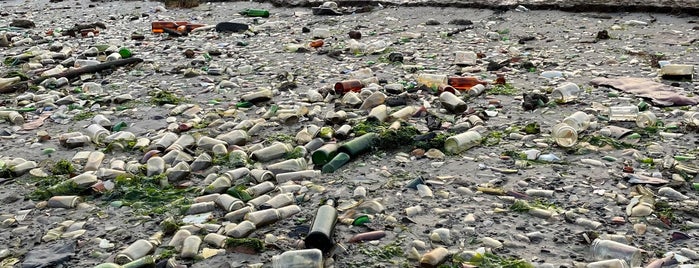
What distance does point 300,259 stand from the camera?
2113 millimetres

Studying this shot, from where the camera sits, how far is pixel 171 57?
5.30 meters

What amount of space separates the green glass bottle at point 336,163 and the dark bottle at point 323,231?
0.49 metres

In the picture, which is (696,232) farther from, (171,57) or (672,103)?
(171,57)

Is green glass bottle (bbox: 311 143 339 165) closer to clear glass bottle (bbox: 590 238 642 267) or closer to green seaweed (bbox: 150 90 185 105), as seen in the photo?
clear glass bottle (bbox: 590 238 642 267)

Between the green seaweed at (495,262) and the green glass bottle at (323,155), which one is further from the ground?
the green seaweed at (495,262)

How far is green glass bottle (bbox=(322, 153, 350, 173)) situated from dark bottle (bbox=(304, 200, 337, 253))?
0.49 metres

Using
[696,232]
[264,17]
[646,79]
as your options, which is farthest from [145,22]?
[696,232]

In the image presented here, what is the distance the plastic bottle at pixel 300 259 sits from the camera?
2.10 m

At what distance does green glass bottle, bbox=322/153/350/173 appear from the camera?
2900 millimetres

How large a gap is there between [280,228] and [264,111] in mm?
1498

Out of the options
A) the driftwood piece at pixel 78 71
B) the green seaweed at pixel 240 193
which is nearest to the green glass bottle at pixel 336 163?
the green seaweed at pixel 240 193

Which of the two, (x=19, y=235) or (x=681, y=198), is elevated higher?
(x=681, y=198)

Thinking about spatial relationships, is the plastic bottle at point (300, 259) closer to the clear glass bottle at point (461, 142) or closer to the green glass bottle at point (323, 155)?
the green glass bottle at point (323, 155)

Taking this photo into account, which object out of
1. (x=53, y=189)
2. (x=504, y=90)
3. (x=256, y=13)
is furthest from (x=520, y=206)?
(x=256, y=13)
